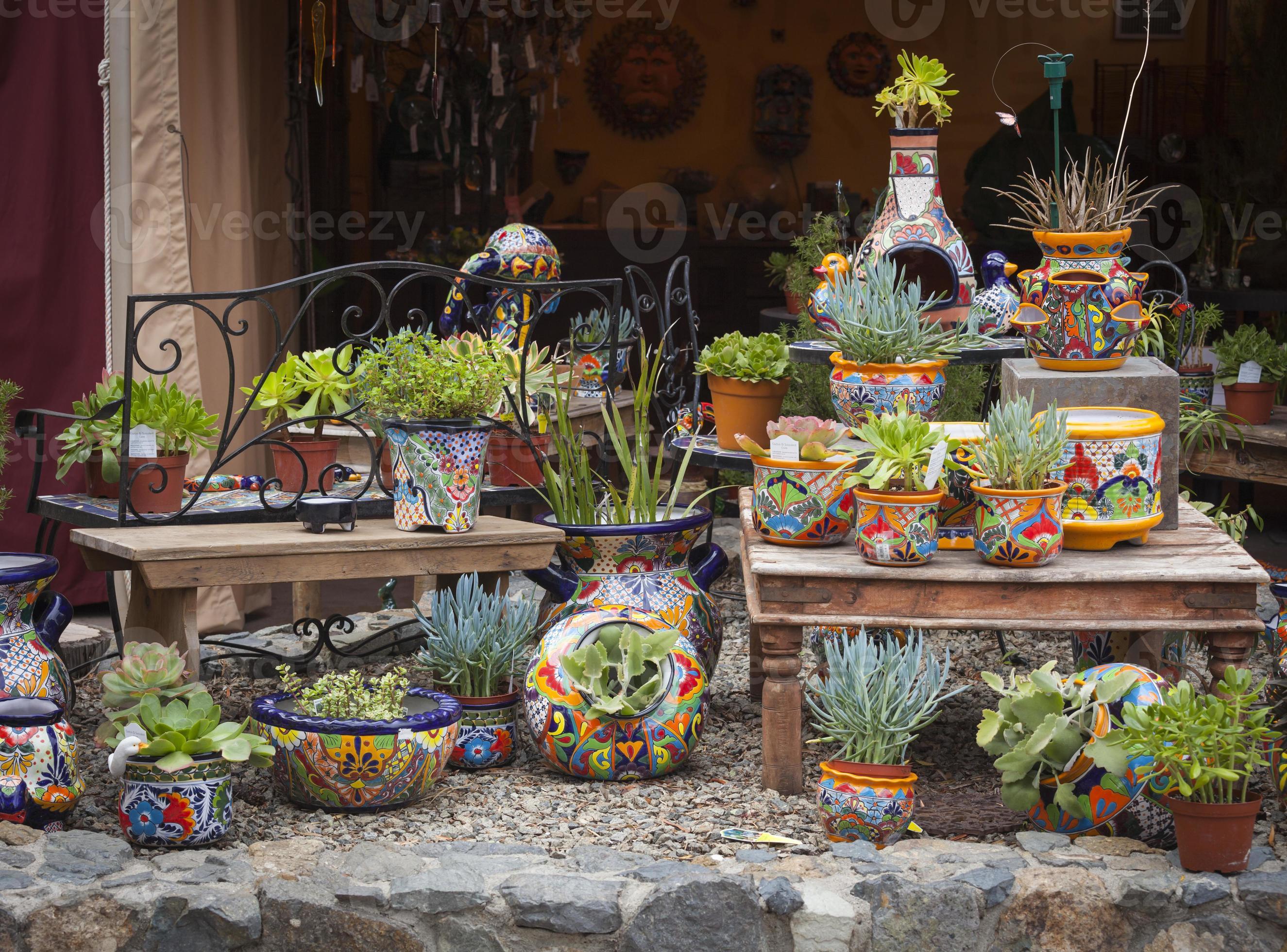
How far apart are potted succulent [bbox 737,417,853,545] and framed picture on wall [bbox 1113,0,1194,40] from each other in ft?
22.5

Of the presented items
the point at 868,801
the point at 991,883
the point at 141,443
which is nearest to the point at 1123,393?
the point at 868,801

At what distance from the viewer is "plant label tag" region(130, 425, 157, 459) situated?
369 cm

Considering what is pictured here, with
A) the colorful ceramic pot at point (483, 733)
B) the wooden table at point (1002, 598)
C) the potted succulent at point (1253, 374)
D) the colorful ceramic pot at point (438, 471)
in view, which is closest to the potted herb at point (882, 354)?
the wooden table at point (1002, 598)

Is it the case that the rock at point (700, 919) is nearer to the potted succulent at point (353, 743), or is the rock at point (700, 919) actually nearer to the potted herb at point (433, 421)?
the potted succulent at point (353, 743)

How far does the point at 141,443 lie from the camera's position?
3.69 meters

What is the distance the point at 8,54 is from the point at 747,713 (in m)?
3.18

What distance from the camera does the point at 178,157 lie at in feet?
15.8

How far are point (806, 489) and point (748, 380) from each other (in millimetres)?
808

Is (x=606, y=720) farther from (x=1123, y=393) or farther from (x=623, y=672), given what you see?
(x=1123, y=393)

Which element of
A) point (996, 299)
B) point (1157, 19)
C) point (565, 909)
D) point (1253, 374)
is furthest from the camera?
point (1157, 19)

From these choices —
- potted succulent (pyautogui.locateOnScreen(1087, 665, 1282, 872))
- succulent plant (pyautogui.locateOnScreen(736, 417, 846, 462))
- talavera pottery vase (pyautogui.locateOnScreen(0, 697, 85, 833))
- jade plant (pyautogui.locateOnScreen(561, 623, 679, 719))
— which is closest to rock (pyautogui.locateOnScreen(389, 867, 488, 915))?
jade plant (pyautogui.locateOnScreen(561, 623, 679, 719))

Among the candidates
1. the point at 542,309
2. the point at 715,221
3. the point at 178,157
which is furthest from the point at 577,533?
the point at 715,221

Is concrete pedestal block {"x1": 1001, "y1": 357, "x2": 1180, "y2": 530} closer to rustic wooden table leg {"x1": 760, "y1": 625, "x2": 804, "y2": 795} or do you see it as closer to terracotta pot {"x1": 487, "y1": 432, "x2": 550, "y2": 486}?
rustic wooden table leg {"x1": 760, "y1": 625, "x2": 804, "y2": 795}

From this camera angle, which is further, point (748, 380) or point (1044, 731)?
point (748, 380)
